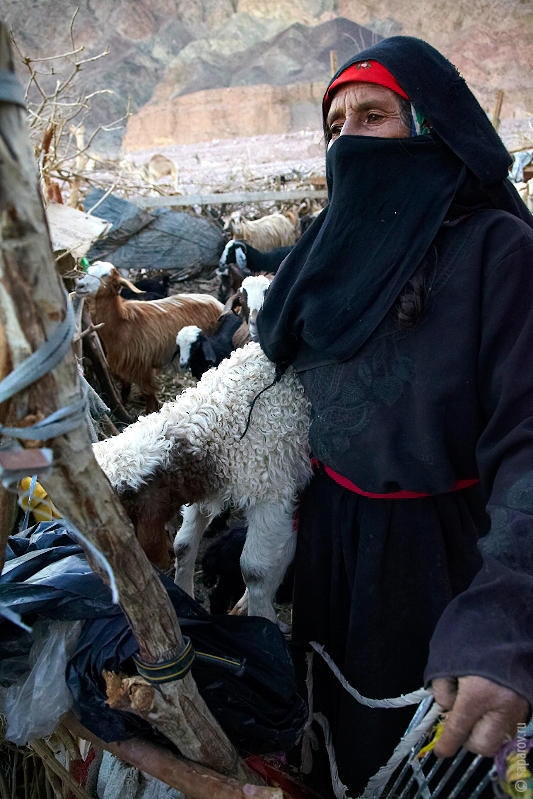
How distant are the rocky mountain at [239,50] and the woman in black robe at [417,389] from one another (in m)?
36.5

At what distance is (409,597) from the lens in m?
1.59

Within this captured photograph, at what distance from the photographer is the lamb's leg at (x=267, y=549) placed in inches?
75.2

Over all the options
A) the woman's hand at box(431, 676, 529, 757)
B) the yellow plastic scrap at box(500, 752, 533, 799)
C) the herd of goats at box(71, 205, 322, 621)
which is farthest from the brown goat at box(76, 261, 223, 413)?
the yellow plastic scrap at box(500, 752, 533, 799)

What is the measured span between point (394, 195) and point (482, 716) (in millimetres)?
1213

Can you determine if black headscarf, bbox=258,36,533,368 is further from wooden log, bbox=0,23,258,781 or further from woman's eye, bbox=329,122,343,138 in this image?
wooden log, bbox=0,23,258,781

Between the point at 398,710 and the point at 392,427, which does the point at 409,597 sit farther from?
the point at 392,427

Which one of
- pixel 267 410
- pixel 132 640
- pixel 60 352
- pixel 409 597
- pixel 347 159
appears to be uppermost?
pixel 347 159

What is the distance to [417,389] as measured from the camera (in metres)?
1.35

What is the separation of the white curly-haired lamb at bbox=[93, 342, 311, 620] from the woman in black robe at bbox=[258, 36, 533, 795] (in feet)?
0.56

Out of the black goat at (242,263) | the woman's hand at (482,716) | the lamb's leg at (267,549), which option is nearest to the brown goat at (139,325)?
the black goat at (242,263)

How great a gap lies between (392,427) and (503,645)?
592 millimetres

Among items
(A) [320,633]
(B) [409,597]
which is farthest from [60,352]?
(A) [320,633]

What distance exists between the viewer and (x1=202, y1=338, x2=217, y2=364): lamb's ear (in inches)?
201

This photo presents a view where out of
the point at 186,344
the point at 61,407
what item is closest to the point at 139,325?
the point at 186,344
